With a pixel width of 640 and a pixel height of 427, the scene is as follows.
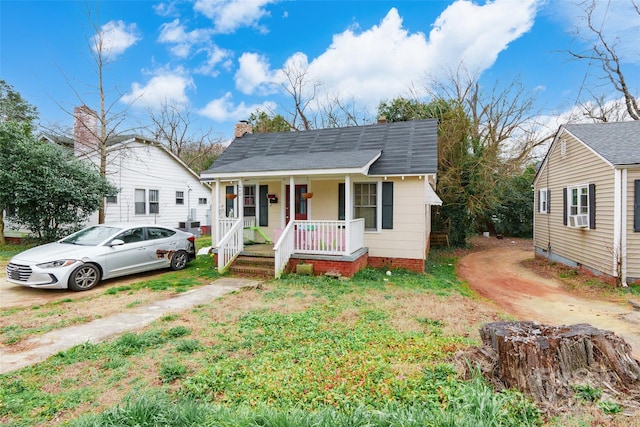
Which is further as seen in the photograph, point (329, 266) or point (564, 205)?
point (564, 205)

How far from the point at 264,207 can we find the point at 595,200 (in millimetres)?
10110

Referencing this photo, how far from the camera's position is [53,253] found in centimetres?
726

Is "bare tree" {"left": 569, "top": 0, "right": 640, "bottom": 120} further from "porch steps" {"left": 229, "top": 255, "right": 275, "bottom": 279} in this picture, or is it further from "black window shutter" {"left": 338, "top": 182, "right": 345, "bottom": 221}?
"porch steps" {"left": 229, "top": 255, "right": 275, "bottom": 279}

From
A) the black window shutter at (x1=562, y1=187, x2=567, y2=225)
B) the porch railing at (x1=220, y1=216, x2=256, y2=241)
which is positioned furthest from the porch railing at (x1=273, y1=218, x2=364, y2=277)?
the black window shutter at (x1=562, y1=187, x2=567, y2=225)

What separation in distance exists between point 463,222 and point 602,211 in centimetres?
764

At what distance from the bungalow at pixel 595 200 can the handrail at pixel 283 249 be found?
844 cm

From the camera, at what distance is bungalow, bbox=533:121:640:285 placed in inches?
316

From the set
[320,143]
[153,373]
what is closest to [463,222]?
[320,143]

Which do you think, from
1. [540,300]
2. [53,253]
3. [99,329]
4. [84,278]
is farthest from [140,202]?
[540,300]

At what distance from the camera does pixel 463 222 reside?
16359 millimetres

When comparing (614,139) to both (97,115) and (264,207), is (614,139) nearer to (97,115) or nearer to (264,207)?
(264,207)

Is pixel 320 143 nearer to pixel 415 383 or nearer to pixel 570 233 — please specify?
pixel 570 233

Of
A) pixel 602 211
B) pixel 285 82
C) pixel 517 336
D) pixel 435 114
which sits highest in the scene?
pixel 285 82

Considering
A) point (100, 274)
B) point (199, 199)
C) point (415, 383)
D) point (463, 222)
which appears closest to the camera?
point (415, 383)
